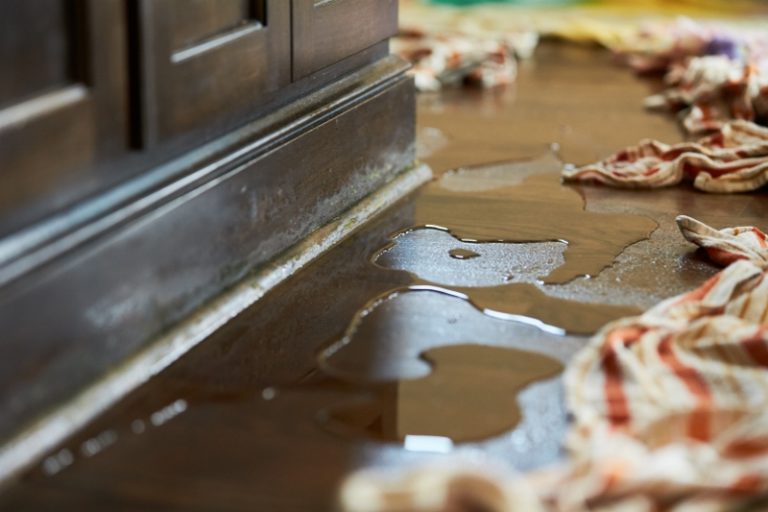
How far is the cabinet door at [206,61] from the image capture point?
1.36 meters

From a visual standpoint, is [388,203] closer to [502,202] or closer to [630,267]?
[502,202]

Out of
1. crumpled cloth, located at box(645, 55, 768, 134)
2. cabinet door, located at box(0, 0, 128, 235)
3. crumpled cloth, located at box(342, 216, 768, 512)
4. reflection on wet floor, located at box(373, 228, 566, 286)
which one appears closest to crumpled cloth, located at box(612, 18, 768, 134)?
crumpled cloth, located at box(645, 55, 768, 134)

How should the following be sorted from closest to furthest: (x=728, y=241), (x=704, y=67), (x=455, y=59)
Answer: (x=728, y=241)
(x=704, y=67)
(x=455, y=59)

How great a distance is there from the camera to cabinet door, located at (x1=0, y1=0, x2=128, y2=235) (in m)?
1.17

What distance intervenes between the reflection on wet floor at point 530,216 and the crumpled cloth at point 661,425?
0.89ft

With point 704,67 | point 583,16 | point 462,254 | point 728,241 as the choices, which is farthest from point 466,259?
point 583,16

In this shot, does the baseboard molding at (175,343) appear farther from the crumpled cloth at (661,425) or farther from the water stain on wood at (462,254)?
the crumpled cloth at (661,425)

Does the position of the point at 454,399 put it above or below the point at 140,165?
below

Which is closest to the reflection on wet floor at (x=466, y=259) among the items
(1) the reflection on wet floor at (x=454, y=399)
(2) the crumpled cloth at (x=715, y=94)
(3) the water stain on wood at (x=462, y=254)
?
(3) the water stain on wood at (x=462, y=254)

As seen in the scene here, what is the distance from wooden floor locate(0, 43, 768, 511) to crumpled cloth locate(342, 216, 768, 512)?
0.06 metres

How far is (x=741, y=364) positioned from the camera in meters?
1.35

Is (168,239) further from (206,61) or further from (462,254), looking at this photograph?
(462,254)

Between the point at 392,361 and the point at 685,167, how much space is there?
0.97m

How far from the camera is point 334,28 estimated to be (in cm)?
188
